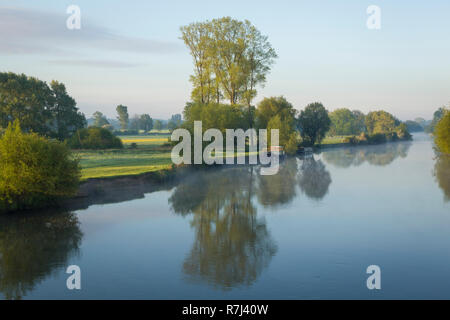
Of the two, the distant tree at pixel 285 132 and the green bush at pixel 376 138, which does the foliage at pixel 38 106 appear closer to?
the distant tree at pixel 285 132

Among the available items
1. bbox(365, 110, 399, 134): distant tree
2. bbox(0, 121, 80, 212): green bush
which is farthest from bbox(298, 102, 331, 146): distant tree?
bbox(365, 110, 399, 134): distant tree

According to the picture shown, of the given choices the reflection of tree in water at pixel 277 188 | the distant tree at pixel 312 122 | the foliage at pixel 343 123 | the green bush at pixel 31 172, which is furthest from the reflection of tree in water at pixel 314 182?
the foliage at pixel 343 123

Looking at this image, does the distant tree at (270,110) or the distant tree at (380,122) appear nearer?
the distant tree at (270,110)

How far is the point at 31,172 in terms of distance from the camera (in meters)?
23.3

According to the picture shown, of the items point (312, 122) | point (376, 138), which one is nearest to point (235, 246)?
point (312, 122)

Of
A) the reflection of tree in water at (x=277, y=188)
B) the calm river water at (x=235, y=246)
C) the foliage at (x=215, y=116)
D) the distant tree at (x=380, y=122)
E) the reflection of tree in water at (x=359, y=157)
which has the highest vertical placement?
the distant tree at (x=380, y=122)

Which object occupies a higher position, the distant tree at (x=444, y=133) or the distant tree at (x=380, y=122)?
the distant tree at (x=380, y=122)

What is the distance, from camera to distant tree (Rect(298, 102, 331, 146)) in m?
88.4

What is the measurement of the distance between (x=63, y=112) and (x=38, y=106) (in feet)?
23.8

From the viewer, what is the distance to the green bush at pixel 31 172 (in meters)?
23.0

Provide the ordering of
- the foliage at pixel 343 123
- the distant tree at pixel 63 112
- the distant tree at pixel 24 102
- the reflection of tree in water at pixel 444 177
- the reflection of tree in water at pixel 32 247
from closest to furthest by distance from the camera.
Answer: the reflection of tree in water at pixel 32 247 → the reflection of tree in water at pixel 444 177 → the distant tree at pixel 24 102 → the distant tree at pixel 63 112 → the foliage at pixel 343 123

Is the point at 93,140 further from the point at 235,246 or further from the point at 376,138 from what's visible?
the point at 376,138

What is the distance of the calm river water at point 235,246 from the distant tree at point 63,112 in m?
42.5
